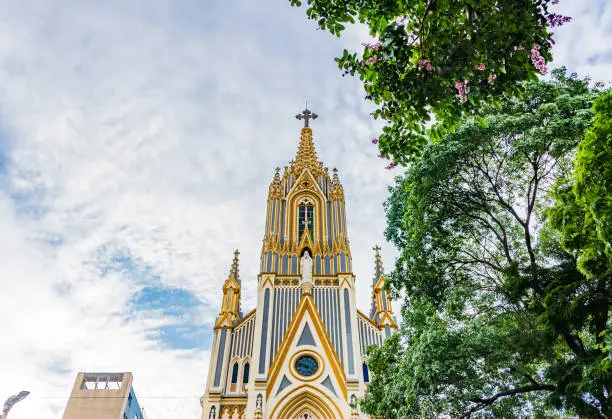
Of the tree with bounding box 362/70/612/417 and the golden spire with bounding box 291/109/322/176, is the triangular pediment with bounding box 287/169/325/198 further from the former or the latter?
the tree with bounding box 362/70/612/417

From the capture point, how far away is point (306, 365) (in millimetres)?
20531

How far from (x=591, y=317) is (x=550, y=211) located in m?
2.45

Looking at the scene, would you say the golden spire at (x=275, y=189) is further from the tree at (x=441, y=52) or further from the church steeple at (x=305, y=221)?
the tree at (x=441, y=52)

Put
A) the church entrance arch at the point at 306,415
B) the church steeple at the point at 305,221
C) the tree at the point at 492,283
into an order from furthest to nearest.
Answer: the church steeple at the point at 305,221
the church entrance arch at the point at 306,415
the tree at the point at 492,283

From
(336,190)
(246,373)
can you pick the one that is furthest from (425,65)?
(336,190)

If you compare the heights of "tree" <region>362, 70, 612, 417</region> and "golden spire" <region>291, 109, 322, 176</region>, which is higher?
"golden spire" <region>291, 109, 322, 176</region>

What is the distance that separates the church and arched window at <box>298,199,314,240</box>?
6 cm

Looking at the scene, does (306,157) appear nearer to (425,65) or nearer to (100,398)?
(100,398)

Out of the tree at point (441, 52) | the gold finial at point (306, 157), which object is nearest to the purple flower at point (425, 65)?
the tree at point (441, 52)

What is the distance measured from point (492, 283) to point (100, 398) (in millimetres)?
24350

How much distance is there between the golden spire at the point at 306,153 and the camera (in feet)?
102

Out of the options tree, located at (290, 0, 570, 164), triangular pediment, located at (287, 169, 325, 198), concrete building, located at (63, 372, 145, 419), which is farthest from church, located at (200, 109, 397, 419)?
tree, located at (290, 0, 570, 164)

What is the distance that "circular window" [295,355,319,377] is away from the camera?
20328mm

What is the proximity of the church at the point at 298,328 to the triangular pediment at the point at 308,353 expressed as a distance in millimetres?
44
